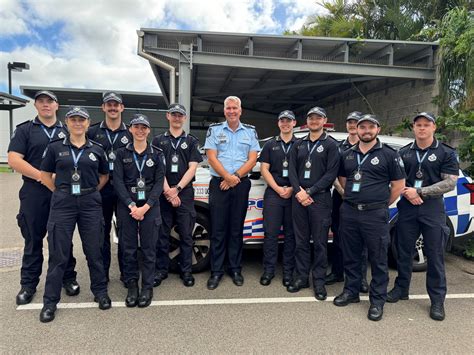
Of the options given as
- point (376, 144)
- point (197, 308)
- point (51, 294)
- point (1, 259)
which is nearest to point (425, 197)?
point (376, 144)

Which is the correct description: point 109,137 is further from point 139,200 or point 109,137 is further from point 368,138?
point 368,138

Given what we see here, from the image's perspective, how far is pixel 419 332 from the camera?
9.88 feet

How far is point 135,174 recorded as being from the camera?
11.3ft

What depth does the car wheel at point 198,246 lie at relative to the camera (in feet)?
13.7

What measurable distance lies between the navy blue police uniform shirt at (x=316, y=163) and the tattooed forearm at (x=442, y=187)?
0.83 m

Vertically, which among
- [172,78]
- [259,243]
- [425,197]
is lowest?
[259,243]

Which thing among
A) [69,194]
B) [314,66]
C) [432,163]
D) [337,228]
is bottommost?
[337,228]

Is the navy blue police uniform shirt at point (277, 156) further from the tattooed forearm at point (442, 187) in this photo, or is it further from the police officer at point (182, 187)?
the tattooed forearm at point (442, 187)

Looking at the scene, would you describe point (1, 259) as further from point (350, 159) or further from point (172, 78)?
point (172, 78)

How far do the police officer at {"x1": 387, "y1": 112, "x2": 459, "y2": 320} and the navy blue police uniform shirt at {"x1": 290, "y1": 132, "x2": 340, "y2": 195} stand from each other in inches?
27.4

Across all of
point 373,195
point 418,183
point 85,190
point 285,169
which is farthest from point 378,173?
point 85,190

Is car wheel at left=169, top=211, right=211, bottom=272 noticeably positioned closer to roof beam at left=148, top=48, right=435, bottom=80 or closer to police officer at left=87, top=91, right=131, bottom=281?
police officer at left=87, top=91, right=131, bottom=281

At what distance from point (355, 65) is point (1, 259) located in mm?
7871

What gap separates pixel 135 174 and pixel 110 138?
0.61m
